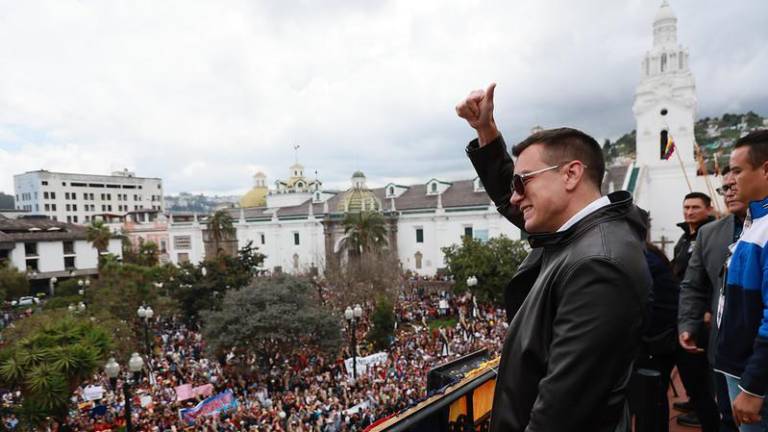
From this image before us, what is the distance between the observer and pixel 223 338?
1452 cm

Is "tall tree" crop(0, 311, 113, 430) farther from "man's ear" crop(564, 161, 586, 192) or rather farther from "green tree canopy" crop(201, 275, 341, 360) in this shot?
"man's ear" crop(564, 161, 586, 192)

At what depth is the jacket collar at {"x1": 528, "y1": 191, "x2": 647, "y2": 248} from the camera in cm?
149

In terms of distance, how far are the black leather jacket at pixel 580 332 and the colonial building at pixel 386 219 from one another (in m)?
31.4

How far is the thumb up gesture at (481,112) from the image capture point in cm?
211

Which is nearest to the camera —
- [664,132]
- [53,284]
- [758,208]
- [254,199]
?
[758,208]

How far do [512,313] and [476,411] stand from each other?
5.36 feet

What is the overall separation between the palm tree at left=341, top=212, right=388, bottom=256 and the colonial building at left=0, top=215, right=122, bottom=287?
20883 millimetres

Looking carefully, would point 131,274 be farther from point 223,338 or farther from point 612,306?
point 612,306

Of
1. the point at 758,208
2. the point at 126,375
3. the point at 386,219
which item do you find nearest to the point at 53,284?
the point at 386,219

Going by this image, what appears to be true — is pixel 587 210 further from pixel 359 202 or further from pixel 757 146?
pixel 359 202

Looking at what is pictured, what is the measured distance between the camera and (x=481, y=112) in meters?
2.16

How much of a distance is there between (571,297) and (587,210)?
0.37m

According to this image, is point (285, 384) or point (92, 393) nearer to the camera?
point (92, 393)

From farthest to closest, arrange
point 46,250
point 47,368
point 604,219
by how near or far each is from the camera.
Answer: point 46,250 → point 47,368 → point 604,219
